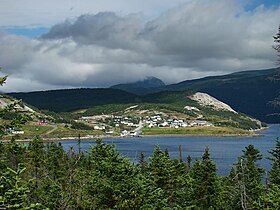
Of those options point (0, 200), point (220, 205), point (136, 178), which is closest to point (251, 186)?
point (220, 205)

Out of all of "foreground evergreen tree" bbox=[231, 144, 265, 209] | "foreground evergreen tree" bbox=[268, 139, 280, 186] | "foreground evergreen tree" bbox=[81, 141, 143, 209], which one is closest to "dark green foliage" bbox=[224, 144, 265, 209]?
"foreground evergreen tree" bbox=[231, 144, 265, 209]

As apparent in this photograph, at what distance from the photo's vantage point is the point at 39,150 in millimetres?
47719

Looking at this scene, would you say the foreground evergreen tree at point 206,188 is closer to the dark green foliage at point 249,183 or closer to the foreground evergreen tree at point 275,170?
the dark green foliage at point 249,183

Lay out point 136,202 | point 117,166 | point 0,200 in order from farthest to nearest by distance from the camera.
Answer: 1. point 117,166
2. point 136,202
3. point 0,200

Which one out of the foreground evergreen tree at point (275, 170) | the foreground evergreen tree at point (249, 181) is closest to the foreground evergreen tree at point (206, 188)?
the foreground evergreen tree at point (249, 181)

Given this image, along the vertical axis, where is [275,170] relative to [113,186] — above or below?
below

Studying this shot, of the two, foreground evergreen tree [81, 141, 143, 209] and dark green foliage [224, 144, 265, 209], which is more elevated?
foreground evergreen tree [81, 141, 143, 209]

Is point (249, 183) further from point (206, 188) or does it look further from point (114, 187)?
point (114, 187)

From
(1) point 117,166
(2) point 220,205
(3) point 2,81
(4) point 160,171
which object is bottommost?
(2) point 220,205

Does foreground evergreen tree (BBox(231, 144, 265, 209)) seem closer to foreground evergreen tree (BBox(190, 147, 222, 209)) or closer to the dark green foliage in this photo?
the dark green foliage

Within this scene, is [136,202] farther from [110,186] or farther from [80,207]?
[80,207]

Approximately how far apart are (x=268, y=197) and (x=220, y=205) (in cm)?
1530

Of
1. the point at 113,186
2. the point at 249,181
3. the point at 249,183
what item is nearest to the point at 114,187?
the point at 113,186

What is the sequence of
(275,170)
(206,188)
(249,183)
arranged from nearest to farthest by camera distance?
(206,188), (249,183), (275,170)
